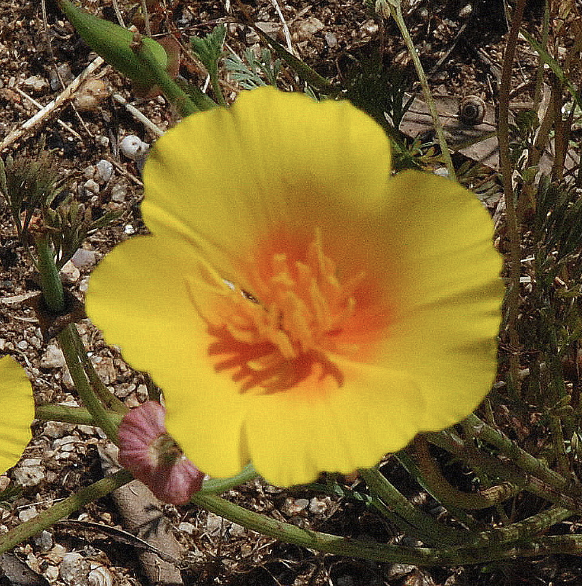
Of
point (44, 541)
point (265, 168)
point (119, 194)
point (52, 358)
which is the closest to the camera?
point (265, 168)

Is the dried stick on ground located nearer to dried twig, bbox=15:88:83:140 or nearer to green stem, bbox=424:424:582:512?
dried twig, bbox=15:88:83:140

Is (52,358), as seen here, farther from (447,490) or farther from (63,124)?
(447,490)

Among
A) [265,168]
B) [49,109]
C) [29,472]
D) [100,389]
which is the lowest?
[29,472]

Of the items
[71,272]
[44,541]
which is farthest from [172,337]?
[71,272]

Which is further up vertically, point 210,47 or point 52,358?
point 210,47

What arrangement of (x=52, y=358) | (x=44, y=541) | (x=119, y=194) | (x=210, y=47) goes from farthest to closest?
(x=119, y=194) → (x=52, y=358) → (x=44, y=541) → (x=210, y=47)

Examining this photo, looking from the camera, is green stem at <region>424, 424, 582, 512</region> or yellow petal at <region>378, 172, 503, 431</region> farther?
green stem at <region>424, 424, 582, 512</region>

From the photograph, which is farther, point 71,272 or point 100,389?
point 71,272

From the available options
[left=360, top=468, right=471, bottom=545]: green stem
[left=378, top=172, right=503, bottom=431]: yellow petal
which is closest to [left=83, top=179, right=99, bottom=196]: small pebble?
[left=360, top=468, right=471, bottom=545]: green stem
